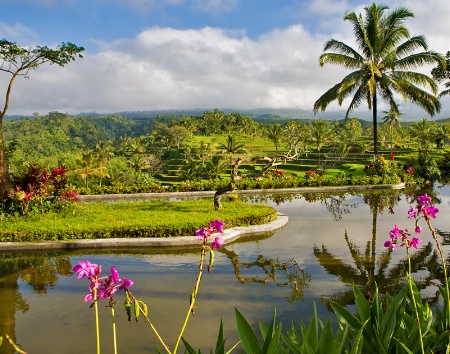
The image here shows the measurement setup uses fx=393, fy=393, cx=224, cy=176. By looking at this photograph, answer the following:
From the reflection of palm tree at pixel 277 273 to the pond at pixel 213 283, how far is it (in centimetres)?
2

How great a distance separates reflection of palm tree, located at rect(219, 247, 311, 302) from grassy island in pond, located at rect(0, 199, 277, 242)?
205 cm

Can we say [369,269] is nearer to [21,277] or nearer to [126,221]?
[126,221]

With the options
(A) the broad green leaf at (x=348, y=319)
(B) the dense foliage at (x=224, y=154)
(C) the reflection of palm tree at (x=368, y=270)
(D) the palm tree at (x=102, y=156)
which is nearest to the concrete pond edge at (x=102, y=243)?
(C) the reflection of palm tree at (x=368, y=270)

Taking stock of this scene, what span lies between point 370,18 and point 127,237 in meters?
14.3

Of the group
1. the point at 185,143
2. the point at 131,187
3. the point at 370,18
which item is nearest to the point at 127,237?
the point at 131,187

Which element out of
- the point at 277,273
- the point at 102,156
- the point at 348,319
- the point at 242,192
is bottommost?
the point at 277,273

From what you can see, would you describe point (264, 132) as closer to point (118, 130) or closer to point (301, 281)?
point (301, 281)

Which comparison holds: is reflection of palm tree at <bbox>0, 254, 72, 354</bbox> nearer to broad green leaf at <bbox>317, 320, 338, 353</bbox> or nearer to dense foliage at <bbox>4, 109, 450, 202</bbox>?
broad green leaf at <bbox>317, 320, 338, 353</bbox>

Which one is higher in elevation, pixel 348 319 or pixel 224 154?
pixel 224 154

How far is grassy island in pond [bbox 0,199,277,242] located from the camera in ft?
29.0

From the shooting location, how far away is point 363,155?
41.7 m

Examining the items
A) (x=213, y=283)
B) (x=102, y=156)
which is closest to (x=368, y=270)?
(x=213, y=283)

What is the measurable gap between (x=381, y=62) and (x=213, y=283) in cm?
1471

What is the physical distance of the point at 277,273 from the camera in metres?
6.55
